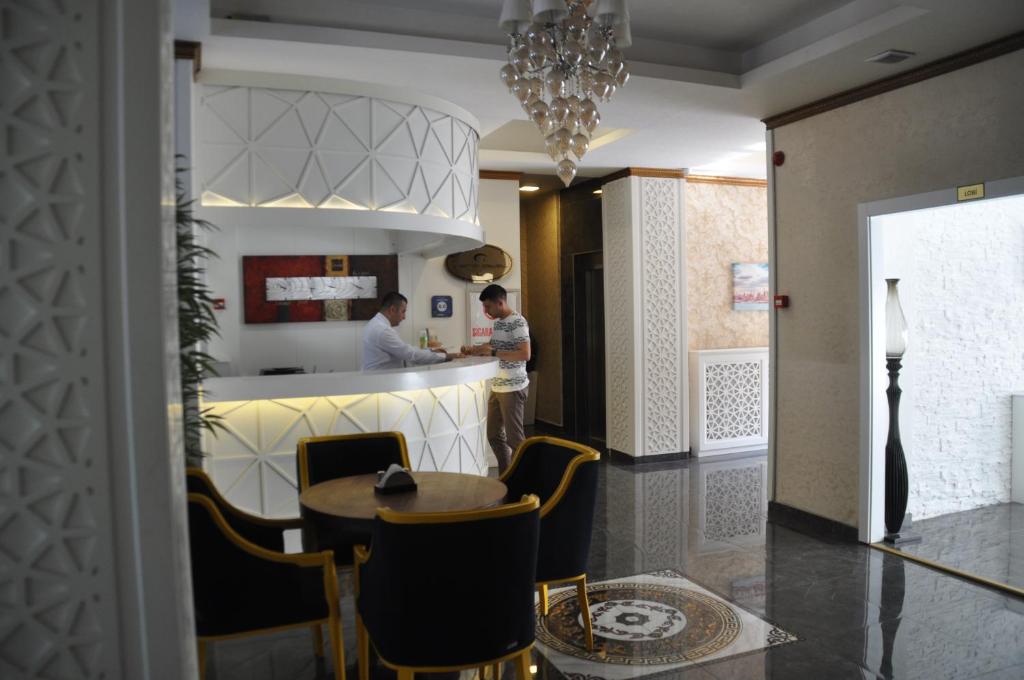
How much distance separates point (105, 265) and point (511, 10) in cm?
216

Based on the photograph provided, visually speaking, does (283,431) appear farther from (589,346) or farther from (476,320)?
(589,346)

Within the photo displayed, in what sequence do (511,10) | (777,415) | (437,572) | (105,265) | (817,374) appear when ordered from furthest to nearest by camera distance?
(777,415), (817,374), (511,10), (437,572), (105,265)

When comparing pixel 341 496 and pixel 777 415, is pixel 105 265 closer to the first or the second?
pixel 341 496

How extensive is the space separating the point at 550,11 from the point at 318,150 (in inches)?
95.7

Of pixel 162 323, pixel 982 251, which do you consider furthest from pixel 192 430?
pixel 982 251

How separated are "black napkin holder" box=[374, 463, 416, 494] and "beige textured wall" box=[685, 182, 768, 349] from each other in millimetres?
5380

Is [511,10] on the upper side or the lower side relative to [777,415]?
upper

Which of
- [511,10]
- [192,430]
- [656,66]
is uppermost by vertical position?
[656,66]

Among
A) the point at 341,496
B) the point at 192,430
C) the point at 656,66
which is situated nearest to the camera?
the point at 341,496

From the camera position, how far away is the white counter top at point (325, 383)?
447 cm

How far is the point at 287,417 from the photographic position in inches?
185

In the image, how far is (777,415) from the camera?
19.8 ft

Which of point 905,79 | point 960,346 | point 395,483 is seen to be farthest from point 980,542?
point 395,483

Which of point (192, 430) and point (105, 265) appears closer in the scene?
point (105, 265)
